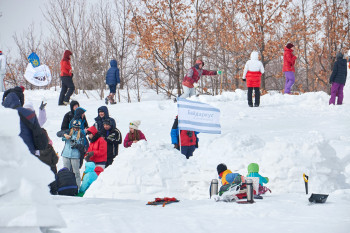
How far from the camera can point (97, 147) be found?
833 centimetres

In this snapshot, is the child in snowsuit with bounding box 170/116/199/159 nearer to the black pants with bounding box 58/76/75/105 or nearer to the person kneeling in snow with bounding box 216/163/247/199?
the person kneeling in snow with bounding box 216/163/247/199

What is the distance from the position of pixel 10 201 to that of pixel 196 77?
1247 centimetres

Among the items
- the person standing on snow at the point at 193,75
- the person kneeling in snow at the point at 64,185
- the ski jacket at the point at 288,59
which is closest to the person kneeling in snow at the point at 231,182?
the person kneeling in snow at the point at 64,185

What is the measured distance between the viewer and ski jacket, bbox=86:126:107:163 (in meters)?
8.32

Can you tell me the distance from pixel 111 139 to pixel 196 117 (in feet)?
5.41

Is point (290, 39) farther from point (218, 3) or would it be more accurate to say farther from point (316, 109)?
point (316, 109)

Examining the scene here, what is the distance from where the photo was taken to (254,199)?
230 inches

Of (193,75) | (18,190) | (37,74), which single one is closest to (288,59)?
(193,75)

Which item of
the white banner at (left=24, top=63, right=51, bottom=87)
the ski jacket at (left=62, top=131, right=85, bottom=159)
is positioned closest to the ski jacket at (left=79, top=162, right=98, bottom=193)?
the ski jacket at (left=62, top=131, right=85, bottom=159)

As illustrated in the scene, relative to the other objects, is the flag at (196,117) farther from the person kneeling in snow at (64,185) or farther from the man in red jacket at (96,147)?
the person kneeling in snow at (64,185)

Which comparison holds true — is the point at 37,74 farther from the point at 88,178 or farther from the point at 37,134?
the point at 37,134

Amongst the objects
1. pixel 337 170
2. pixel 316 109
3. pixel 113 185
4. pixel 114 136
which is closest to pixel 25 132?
pixel 113 185

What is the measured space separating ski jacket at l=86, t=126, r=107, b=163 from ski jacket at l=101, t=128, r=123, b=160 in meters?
0.25

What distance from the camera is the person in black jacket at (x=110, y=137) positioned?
8.62 m
